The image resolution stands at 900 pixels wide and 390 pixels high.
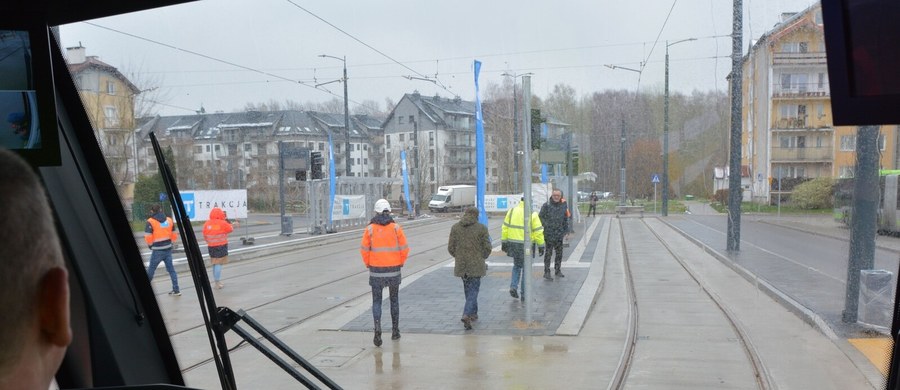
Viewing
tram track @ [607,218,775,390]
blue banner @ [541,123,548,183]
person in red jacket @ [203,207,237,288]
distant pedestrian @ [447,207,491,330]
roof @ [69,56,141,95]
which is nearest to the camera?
roof @ [69,56,141,95]

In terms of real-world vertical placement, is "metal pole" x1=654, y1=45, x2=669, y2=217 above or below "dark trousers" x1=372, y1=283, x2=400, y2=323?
above

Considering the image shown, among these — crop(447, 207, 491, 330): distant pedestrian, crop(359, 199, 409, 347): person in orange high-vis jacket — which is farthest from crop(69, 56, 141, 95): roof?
crop(447, 207, 491, 330): distant pedestrian

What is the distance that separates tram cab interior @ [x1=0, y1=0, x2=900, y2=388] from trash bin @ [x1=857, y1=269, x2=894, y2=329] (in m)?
2.84

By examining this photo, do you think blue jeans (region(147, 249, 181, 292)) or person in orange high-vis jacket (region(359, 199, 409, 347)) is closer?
blue jeans (region(147, 249, 181, 292))

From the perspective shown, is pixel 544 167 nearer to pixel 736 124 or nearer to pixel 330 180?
pixel 330 180

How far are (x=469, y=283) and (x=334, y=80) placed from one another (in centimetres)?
347

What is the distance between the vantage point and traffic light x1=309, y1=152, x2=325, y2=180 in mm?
3729

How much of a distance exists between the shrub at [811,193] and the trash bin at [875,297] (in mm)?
409

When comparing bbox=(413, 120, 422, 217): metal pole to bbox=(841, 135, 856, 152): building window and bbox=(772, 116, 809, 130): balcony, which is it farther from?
bbox=(841, 135, 856, 152): building window

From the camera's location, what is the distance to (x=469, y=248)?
6.86 meters

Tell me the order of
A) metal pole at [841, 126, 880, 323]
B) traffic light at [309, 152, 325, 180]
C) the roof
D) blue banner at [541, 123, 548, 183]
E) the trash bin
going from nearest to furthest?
metal pole at [841, 126, 880, 323] → the trash bin → the roof → traffic light at [309, 152, 325, 180] → blue banner at [541, 123, 548, 183]

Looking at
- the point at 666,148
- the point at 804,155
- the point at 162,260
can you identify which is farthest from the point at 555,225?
the point at 162,260

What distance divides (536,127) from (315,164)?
6.94ft

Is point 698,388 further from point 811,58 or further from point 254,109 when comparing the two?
point 254,109
